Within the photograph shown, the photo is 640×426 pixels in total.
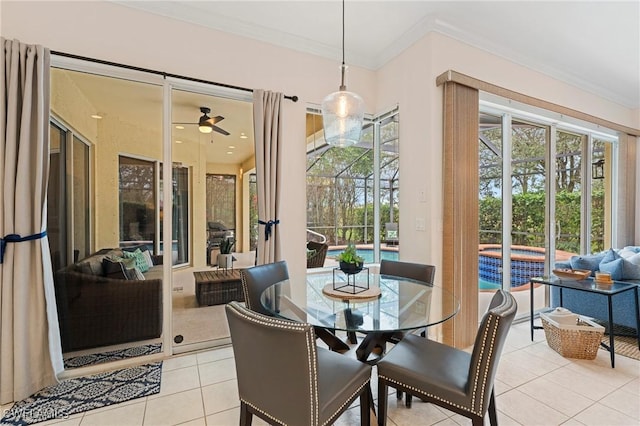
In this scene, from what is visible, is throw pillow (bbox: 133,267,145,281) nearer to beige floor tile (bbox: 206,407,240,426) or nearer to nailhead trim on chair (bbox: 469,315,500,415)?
beige floor tile (bbox: 206,407,240,426)

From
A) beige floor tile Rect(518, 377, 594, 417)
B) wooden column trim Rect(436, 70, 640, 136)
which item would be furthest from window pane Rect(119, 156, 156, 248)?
beige floor tile Rect(518, 377, 594, 417)

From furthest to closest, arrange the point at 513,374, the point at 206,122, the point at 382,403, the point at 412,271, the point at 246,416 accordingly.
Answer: the point at 206,122, the point at 412,271, the point at 513,374, the point at 382,403, the point at 246,416

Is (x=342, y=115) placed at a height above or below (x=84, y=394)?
above

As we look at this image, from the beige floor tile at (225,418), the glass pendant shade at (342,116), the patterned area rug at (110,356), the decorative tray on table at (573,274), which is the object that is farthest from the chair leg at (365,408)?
the decorative tray on table at (573,274)

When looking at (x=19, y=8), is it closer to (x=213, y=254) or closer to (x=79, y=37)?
(x=79, y=37)

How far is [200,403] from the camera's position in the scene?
6.70ft

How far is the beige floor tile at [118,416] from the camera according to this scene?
1.85m

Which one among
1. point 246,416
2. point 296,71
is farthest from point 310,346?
point 296,71

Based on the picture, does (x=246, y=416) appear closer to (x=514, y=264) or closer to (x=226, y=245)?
(x=226, y=245)

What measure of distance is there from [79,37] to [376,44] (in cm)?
260

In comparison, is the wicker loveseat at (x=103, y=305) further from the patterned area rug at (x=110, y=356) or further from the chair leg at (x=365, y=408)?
the chair leg at (x=365, y=408)

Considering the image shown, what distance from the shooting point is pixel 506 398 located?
2092mm

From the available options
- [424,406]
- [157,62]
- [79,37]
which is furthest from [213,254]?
[424,406]

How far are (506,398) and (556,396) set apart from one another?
365mm
